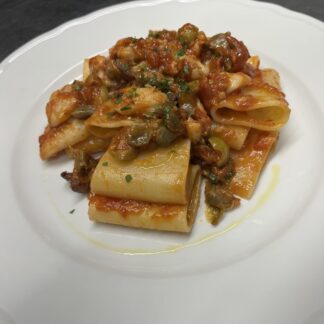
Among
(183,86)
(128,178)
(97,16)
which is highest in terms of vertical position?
(97,16)

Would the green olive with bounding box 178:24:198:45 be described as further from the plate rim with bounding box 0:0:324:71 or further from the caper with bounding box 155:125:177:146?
the plate rim with bounding box 0:0:324:71

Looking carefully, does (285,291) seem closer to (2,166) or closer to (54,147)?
(54,147)

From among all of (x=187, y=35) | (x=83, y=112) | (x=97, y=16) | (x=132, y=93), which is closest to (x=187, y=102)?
(x=132, y=93)

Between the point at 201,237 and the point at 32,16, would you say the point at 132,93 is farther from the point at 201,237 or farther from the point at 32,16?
the point at 32,16

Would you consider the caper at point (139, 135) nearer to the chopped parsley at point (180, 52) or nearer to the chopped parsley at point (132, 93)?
the chopped parsley at point (132, 93)

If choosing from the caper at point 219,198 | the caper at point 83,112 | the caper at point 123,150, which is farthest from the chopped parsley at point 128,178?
the caper at point 83,112

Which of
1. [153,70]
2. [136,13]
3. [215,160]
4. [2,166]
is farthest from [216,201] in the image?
[136,13]
